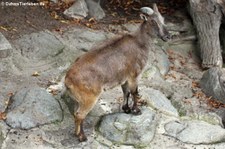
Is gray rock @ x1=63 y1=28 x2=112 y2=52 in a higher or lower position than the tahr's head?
lower

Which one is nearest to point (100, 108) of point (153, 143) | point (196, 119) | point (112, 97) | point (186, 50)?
point (112, 97)

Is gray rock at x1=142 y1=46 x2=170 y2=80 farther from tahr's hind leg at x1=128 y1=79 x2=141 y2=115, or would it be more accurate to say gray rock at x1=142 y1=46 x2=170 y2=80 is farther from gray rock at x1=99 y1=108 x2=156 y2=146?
gray rock at x1=99 y1=108 x2=156 y2=146

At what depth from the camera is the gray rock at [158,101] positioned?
8.05m

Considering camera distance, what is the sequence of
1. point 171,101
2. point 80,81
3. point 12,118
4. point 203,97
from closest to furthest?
point 80,81, point 12,118, point 171,101, point 203,97

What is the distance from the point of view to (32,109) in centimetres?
745

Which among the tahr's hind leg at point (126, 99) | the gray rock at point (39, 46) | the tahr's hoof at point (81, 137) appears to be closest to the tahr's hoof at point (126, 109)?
the tahr's hind leg at point (126, 99)

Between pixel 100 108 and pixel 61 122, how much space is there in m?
0.68

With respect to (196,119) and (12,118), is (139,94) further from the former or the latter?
(12,118)

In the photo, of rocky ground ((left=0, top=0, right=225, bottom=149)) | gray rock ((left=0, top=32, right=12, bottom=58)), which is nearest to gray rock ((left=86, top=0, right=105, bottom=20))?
rocky ground ((left=0, top=0, right=225, bottom=149))

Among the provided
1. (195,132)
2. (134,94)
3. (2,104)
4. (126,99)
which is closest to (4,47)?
(2,104)

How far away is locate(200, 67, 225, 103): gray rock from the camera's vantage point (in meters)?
9.04

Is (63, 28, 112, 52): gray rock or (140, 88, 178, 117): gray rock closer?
(140, 88, 178, 117): gray rock

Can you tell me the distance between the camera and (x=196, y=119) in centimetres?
817

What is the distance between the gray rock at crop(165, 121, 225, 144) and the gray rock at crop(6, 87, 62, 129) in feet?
5.46
